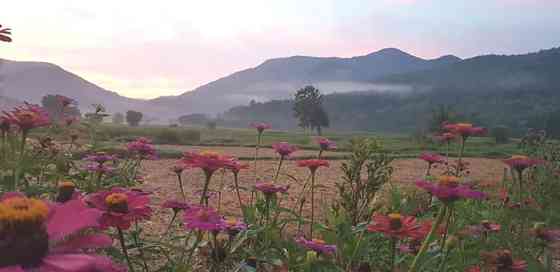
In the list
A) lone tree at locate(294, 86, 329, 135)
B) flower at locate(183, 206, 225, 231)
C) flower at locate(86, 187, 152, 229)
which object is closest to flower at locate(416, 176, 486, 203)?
flower at locate(183, 206, 225, 231)

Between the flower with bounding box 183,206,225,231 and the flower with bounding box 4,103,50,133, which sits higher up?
the flower with bounding box 4,103,50,133

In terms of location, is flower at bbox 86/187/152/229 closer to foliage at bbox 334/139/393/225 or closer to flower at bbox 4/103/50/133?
flower at bbox 4/103/50/133

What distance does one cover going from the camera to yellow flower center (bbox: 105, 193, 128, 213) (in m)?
1.17

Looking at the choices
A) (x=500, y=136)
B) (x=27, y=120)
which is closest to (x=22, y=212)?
(x=27, y=120)

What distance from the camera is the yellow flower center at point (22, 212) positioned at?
2.43 feet

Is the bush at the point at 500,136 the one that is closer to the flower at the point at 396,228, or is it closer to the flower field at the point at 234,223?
the flower field at the point at 234,223

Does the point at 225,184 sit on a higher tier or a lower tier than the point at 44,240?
lower

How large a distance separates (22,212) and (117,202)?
43 cm

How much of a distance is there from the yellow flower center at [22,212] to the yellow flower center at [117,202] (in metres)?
0.38

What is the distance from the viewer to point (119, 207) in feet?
3.85

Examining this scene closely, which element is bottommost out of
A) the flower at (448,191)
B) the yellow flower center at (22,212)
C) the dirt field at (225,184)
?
the dirt field at (225,184)

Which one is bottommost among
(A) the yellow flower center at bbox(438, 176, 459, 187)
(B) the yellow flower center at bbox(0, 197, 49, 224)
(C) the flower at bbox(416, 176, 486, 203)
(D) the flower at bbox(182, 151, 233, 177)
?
(C) the flower at bbox(416, 176, 486, 203)

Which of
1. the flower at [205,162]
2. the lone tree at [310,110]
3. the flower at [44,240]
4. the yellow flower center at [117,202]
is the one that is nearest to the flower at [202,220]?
the flower at [205,162]

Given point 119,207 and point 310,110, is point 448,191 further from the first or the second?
point 310,110
